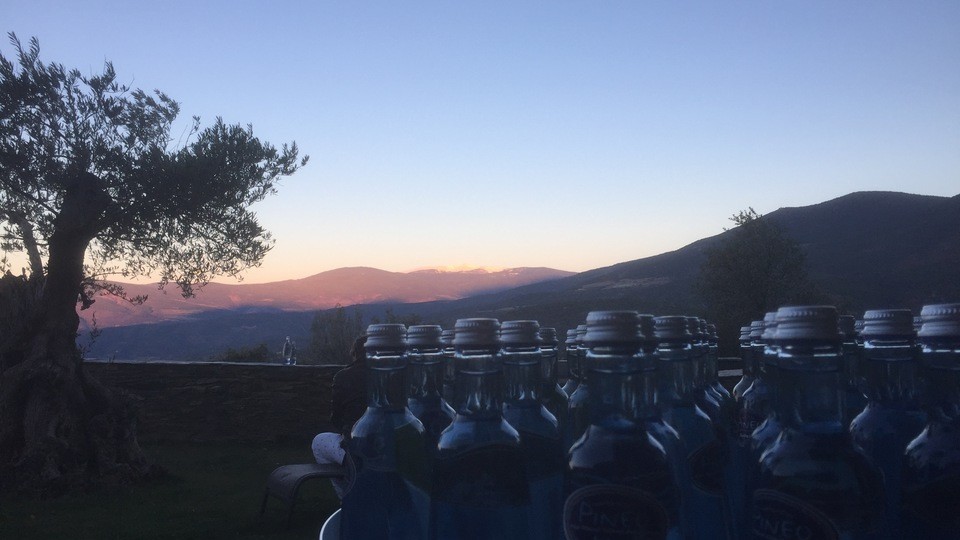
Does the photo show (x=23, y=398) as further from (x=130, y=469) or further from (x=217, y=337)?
(x=217, y=337)

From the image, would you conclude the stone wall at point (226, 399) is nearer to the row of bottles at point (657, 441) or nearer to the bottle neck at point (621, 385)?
the row of bottles at point (657, 441)

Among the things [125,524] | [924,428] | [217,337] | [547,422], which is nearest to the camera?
[924,428]

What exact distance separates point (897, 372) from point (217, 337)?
4116 centimetres

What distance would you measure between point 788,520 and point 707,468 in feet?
0.87

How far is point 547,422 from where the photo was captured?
3.87 ft

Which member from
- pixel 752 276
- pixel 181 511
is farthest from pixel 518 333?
pixel 752 276

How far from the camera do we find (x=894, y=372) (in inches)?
42.6

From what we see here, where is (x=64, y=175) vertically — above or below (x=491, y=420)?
above

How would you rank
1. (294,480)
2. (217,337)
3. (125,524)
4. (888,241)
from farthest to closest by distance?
(888,241)
(217,337)
(125,524)
(294,480)

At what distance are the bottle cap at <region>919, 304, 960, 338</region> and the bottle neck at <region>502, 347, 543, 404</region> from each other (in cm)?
54

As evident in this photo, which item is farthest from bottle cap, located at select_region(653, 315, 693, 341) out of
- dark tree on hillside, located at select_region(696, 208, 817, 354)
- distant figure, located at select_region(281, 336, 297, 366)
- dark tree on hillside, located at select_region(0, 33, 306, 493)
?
dark tree on hillside, located at select_region(696, 208, 817, 354)

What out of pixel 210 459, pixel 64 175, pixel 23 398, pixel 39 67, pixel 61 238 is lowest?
pixel 210 459

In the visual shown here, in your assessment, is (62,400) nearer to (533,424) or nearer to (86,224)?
(86,224)

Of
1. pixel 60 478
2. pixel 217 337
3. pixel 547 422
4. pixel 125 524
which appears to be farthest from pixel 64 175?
pixel 217 337
